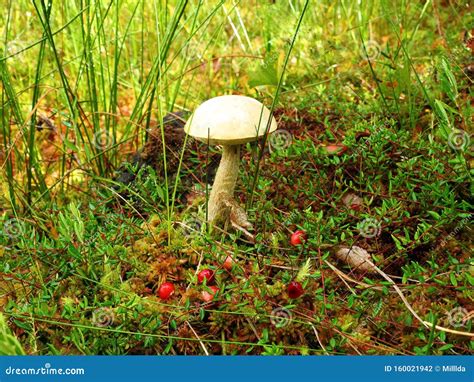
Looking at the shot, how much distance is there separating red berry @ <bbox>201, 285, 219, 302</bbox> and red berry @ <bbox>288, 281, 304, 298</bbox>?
23 centimetres

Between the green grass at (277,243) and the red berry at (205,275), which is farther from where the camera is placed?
the red berry at (205,275)

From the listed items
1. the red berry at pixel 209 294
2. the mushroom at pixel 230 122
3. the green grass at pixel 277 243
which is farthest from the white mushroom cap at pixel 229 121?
the red berry at pixel 209 294

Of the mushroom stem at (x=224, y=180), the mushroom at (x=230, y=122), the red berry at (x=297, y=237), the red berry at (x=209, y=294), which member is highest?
the mushroom at (x=230, y=122)

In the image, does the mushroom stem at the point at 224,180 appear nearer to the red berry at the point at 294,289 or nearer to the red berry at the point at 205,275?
the red berry at the point at 205,275

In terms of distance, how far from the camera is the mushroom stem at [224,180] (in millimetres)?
1968

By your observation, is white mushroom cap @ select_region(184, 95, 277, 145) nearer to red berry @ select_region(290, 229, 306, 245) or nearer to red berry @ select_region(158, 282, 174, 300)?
red berry @ select_region(290, 229, 306, 245)

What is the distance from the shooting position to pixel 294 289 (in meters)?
A: 1.68

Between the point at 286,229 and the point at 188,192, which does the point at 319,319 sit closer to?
the point at 286,229

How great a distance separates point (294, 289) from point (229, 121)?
57cm

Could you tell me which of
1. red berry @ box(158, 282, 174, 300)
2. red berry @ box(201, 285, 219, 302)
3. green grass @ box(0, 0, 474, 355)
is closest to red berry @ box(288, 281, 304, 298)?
green grass @ box(0, 0, 474, 355)

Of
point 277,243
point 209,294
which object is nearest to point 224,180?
point 277,243

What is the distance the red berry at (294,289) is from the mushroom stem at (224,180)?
0.47m

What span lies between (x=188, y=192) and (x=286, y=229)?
538 mm

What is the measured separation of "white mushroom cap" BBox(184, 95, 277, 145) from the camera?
5.71 feet
